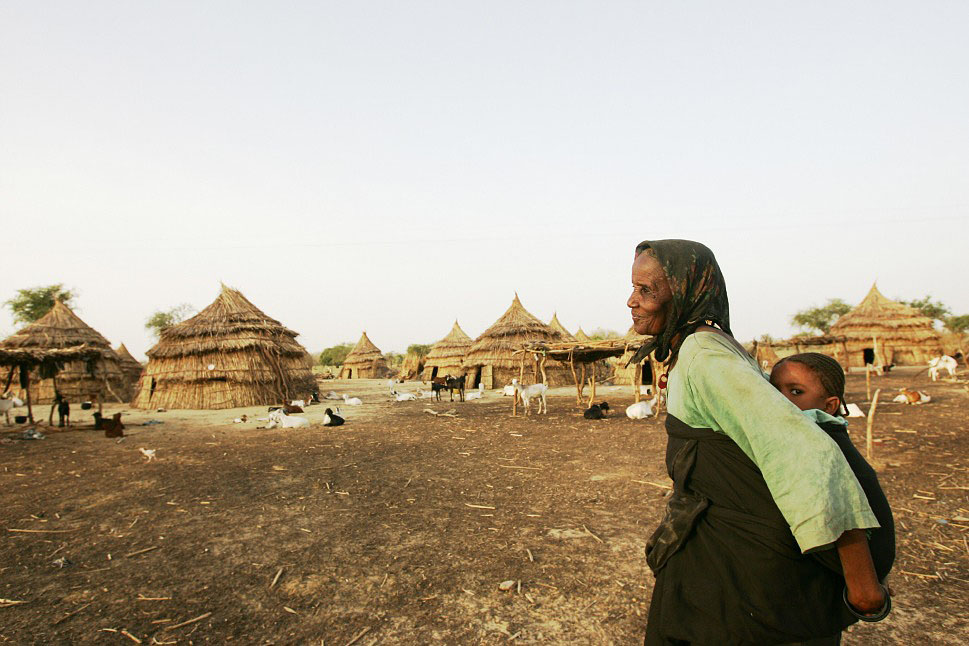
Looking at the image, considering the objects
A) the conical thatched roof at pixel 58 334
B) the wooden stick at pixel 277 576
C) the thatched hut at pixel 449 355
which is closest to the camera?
the wooden stick at pixel 277 576

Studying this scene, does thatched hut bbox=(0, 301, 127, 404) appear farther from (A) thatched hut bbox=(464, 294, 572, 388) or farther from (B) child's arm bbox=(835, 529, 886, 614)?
(B) child's arm bbox=(835, 529, 886, 614)

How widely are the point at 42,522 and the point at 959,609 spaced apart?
8.70 meters

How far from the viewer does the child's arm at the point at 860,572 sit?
46.3 inches

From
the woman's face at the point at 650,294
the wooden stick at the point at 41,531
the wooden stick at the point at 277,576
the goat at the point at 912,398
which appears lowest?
the goat at the point at 912,398

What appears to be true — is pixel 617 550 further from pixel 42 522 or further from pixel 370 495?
pixel 42 522

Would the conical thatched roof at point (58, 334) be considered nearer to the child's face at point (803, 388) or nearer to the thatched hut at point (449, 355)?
the thatched hut at point (449, 355)

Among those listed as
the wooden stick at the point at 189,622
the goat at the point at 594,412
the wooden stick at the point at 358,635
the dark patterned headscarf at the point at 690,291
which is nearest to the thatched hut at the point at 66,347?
the goat at the point at 594,412

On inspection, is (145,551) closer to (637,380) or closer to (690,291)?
(690,291)

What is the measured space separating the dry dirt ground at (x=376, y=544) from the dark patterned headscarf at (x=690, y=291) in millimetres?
2534

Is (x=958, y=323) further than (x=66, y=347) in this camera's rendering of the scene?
Yes

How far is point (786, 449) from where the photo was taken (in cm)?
117

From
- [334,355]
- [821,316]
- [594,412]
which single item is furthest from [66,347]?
[821,316]

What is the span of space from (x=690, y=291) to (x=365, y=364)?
44137mm

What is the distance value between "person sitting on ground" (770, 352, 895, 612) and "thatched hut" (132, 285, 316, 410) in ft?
71.4
